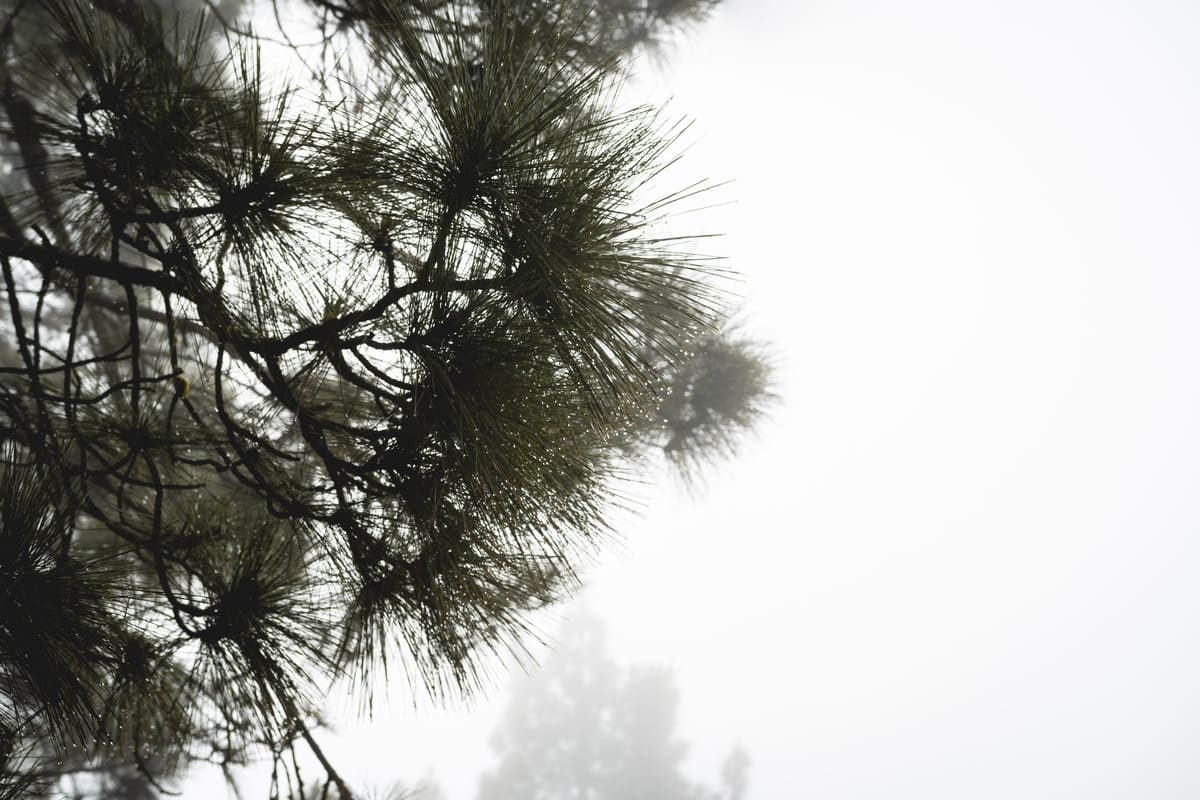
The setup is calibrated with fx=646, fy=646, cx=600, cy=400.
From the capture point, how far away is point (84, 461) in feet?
2.61

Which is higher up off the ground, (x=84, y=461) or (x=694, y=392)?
(x=694, y=392)

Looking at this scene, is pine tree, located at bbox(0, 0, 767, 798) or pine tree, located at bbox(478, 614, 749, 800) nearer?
pine tree, located at bbox(0, 0, 767, 798)

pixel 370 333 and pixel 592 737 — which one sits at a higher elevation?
pixel 592 737

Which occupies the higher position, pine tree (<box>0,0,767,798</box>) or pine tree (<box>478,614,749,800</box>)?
pine tree (<box>478,614,749,800</box>)

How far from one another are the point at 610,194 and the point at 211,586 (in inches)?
29.0

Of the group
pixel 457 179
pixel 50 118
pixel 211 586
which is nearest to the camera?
pixel 457 179

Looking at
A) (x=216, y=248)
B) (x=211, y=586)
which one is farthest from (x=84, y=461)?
(x=216, y=248)

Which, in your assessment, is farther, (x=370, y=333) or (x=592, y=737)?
(x=592, y=737)

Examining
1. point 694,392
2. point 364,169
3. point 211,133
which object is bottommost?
point 364,169

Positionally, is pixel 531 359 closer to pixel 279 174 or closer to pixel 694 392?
pixel 279 174

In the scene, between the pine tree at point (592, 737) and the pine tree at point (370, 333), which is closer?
the pine tree at point (370, 333)

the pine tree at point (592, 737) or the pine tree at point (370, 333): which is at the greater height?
the pine tree at point (592, 737)

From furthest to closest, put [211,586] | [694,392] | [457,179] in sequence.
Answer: [694,392], [211,586], [457,179]

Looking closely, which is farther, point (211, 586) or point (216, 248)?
point (211, 586)
